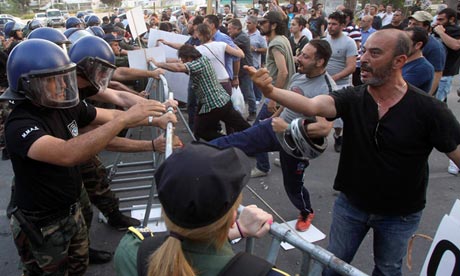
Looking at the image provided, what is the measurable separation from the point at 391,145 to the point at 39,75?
6.65 feet

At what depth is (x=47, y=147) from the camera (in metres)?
1.90

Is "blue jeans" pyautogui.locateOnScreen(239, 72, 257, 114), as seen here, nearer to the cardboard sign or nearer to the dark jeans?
the dark jeans

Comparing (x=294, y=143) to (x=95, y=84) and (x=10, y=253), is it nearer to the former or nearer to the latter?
(x=95, y=84)

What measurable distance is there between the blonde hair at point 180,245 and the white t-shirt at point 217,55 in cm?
483

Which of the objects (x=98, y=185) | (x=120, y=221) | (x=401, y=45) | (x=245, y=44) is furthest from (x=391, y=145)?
(x=245, y=44)

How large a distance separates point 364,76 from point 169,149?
4.09 ft

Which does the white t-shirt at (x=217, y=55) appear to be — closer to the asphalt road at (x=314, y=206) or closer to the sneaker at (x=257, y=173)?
the asphalt road at (x=314, y=206)

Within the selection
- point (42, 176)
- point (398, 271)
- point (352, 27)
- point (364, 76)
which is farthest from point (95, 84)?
point (352, 27)

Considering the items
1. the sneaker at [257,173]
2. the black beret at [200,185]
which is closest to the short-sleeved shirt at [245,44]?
the sneaker at [257,173]

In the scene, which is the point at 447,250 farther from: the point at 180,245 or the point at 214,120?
the point at 214,120

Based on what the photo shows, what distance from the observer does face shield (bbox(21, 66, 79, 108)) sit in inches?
77.5

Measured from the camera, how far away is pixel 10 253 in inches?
139

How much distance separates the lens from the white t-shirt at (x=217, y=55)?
5770 millimetres

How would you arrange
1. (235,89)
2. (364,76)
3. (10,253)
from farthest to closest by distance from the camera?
1. (235,89)
2. (10,253)
3. (364,76)
